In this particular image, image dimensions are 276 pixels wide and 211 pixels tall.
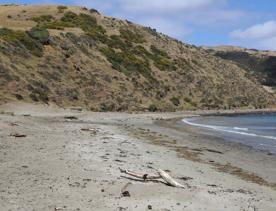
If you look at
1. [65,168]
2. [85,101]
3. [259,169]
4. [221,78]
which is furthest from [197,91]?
[65,168]

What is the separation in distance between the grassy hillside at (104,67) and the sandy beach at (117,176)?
1022 inches

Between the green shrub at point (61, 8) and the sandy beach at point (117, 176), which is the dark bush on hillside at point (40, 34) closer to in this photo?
the green shrub at point (61, 8)

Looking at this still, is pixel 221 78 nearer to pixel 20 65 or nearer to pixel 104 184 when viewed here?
pixel 20 65

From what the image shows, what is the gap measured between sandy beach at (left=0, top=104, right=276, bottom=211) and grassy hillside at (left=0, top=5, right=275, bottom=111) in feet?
85.2

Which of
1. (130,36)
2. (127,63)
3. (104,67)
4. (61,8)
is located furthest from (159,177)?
(61,8)

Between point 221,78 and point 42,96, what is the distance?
165ft

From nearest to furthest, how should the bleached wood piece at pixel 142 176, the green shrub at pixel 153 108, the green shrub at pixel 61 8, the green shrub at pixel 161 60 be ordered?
1. the bleached wood piece at pixel 142 176
2. the green shrub at pixel 153 108
3. the green shrub at pixel 161 60
4. the green shrub at pixel 61 8

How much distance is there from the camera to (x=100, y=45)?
7712 centimetres

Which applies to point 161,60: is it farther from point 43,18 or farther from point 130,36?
point 43,18

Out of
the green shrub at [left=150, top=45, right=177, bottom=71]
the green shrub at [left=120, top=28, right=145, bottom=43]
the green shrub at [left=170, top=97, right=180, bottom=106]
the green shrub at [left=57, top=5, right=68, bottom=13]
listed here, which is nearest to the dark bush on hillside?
the green shrub at [left=170, top=97, right=180, bottom=106]

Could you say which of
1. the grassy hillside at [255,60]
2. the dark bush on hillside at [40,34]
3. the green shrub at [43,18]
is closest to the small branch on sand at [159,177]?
the dark bush on hillside at [40,34]

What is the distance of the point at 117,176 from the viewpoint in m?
14.0

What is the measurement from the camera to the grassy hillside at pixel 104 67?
55969 millimetres

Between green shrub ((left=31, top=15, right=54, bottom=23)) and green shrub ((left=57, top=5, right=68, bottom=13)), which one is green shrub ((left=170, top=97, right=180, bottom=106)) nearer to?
green shrub ((left=31, top=15, right=54, bottom=23))
